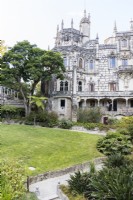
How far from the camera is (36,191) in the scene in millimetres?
17047

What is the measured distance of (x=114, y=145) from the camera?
29.1 m

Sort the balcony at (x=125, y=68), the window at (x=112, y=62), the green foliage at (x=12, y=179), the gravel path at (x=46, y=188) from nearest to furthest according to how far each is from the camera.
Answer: the green foliage at (x=12, y=179), the gravel path at (x=46, y=188), the balcony at (x=125, y=68), the window at (x=112, y=62)

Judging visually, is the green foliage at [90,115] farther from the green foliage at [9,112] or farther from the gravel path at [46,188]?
the gravel path at [46,188]

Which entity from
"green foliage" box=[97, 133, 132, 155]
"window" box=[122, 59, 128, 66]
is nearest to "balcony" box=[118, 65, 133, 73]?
"window" box=[122, 59, 128, 66]

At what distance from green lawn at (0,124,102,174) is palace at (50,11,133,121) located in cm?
1226

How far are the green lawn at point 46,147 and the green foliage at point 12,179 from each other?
7601 mm

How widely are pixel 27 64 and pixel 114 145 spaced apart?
20.1 m

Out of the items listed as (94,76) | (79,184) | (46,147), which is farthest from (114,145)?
(94,76)

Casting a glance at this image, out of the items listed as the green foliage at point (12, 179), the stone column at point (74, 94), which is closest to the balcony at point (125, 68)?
the stone column at point (74, 94)

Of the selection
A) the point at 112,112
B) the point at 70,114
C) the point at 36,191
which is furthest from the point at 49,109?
the point at 36,191

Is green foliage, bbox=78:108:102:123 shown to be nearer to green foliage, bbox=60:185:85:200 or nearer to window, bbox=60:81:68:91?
window, bbox=60:81:68:91

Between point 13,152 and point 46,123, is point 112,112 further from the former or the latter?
point 13,152

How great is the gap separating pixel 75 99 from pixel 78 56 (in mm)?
8925

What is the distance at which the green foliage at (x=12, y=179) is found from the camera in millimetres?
10887
